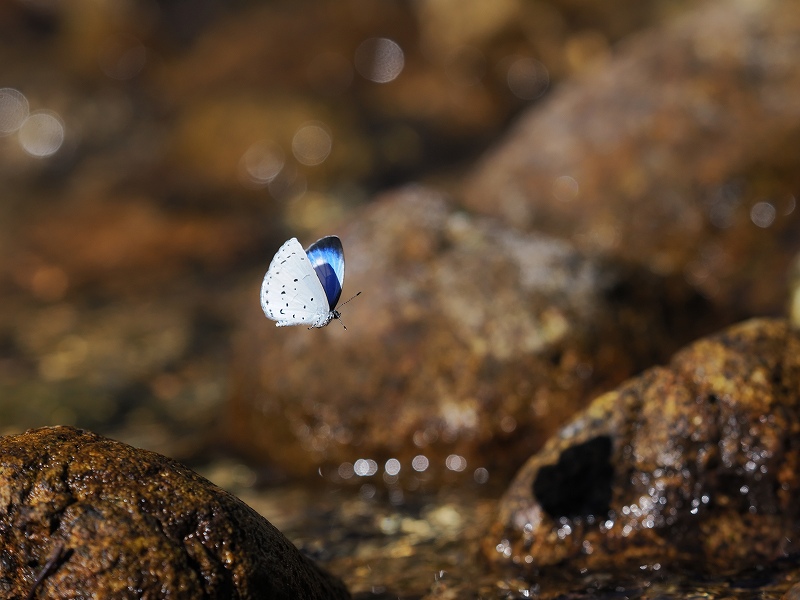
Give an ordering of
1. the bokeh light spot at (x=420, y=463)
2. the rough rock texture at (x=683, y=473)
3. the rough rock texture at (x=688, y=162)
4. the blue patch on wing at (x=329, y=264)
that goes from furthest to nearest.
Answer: the rough rock texture at (x=688, y=162)
the bokeh light spot at (x=420, y=463)
the rough rock texture at (x=683, y=473)
the blue patch on wing at (x=329, y=264)

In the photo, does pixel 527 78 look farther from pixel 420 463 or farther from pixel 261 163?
pixel 420 463

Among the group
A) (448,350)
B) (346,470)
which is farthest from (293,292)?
(346,470)

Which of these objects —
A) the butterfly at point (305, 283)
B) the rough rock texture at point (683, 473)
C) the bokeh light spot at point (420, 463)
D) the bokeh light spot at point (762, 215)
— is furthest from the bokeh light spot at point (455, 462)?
the bokeh light spot at point (762, 215)

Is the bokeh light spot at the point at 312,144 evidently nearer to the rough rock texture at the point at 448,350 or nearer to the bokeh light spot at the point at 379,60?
the bokeh light spot at the point at 379,60

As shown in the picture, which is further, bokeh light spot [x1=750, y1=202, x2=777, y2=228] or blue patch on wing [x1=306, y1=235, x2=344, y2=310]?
bokeh light spot [x1=750, y1=202, x2=777, y2=228]

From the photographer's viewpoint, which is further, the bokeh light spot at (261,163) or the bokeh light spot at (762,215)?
the bokeh light spot at (261,163)

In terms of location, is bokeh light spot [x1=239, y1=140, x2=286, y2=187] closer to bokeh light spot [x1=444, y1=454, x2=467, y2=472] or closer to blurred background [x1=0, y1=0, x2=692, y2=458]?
blurred background [x1=0, y1=0, x2=692, y2=458]

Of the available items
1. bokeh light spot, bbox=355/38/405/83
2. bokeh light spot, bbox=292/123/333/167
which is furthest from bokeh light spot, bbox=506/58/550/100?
bokeh light spot, bbox=292/123/333/167
